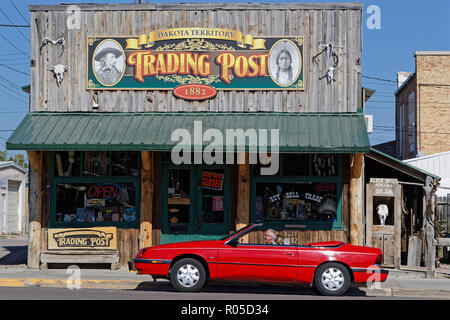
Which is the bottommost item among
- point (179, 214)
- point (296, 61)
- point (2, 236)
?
point (2, 236)

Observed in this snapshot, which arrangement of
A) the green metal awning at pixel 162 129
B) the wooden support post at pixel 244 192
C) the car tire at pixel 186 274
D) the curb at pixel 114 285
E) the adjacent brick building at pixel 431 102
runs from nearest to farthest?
the car tire at pixel 186 274 → the curb at pixel 114 285 → the green metal awning at pixel 162 129 → the wooden support post at pixel 244 192 → the adjacent brick building at pixel 431 102

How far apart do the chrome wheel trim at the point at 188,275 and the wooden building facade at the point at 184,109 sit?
3544 millimetres

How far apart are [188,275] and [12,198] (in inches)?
875

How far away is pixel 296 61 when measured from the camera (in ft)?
48.4

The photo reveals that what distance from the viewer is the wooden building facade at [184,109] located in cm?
1459

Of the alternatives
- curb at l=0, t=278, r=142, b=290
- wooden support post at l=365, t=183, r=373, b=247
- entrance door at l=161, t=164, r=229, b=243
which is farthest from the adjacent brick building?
curb at l=0, t=278, r=142, b=290

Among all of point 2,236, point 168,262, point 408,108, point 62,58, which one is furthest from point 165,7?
point 408,108

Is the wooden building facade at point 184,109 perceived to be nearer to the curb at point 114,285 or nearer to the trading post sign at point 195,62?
the trading post sign at point 195,62

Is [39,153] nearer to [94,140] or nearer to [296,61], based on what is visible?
[94,140]

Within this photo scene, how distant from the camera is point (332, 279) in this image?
1098 cm

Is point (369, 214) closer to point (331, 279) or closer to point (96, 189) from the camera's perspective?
point (331, 279)

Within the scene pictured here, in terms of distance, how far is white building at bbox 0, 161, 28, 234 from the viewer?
29359 mm

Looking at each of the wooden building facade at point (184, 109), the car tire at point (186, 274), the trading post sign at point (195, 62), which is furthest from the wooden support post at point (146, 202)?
the car tire at point (186, 274)

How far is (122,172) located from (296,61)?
521cm
